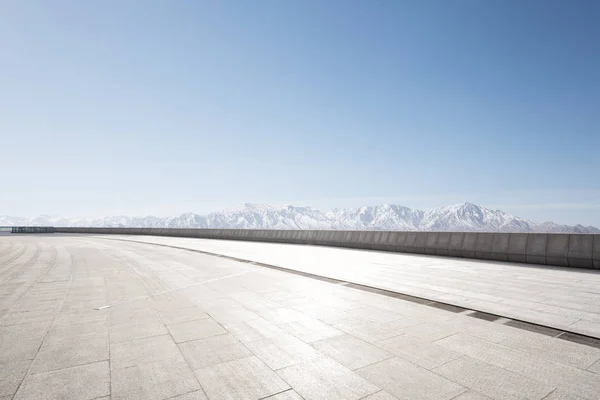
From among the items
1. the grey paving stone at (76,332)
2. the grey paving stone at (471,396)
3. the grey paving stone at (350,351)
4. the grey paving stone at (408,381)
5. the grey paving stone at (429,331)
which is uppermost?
the grey paving stone at (429,331)

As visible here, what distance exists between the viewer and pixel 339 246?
23203 mm

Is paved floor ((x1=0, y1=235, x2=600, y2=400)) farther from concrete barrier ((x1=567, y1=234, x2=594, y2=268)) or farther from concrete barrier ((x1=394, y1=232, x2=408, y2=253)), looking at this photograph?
concrete barrier ((x1=394, y1=232, x2=408, y2=253))

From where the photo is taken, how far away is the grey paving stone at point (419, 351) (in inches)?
158

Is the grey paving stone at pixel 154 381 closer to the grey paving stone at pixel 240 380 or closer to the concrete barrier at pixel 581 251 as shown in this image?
the grey paving stone at pixel 240 380

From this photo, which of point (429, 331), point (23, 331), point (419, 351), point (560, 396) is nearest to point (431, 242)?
point (429, 331)

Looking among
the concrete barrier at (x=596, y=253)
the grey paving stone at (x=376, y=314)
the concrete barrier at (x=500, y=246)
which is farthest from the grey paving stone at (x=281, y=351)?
the concrete barrier at (x=500, y=246)

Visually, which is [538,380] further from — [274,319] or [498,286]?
[498,286]

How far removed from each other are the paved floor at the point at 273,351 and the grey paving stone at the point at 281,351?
0.01 m

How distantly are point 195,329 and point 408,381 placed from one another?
325 centimetres

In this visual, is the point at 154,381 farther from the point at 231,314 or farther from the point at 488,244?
the point at 488,244

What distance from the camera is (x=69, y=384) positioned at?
3.49 metres

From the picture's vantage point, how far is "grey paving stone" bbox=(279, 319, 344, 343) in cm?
485

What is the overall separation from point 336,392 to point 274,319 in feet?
8.35

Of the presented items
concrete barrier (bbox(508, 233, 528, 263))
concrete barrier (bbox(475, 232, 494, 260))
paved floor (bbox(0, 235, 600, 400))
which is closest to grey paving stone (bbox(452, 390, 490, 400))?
paved floor (bbox(0, 235, 600, 400))
